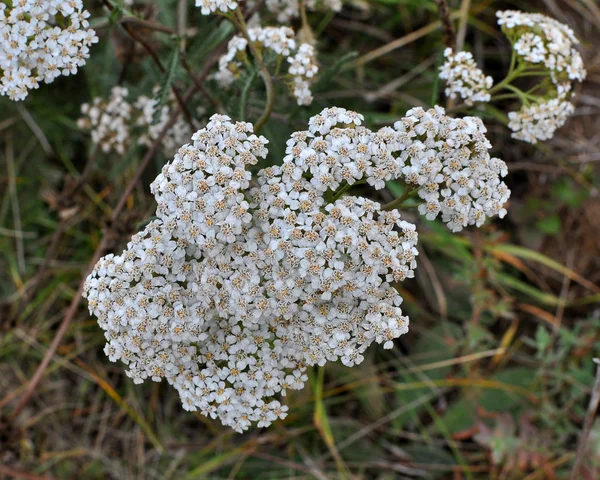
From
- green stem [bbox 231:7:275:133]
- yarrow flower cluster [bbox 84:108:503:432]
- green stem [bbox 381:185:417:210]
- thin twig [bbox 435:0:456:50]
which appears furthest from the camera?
thin twig [bbox 435:0:456:50]

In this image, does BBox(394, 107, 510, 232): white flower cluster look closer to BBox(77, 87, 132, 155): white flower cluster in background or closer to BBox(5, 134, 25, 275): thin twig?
BBox(77, 87, 132, 155): white flower cluster in background

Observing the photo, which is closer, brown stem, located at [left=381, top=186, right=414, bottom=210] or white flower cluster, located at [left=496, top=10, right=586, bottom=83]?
brown stem, located at [left=381, top=186, right=414, bottom=210]

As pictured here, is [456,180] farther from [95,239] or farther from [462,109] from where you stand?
[95,239]

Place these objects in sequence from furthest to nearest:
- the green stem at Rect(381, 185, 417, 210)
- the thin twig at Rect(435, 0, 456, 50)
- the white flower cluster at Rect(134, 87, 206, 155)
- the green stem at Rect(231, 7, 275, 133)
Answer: the white flower cluster at Rect(134, 87, 206, 155), the thin twig at Rect(435, 0, 456, 50), the green stem at Rect(231, 7, 275, 133), the green stem at Rect(381, 185, 417, 210)

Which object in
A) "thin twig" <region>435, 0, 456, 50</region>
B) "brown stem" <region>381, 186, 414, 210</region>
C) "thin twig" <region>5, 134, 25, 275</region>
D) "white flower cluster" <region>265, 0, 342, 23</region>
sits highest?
"thin twig" <region>435, 0, 456, 50</region>

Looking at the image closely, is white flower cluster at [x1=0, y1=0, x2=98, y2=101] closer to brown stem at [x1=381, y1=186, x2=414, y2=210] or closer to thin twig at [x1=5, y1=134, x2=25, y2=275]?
brown stem at [x1=381, y1=186, x2=414, y2=210]

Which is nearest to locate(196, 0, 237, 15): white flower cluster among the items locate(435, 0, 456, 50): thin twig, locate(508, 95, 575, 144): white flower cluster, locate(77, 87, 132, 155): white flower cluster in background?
locate(435, 0, 456, 50): thin twig

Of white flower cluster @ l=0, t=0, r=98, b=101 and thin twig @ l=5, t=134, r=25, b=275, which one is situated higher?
white flower cluster @ l=0, t=0, r=98, b=101
